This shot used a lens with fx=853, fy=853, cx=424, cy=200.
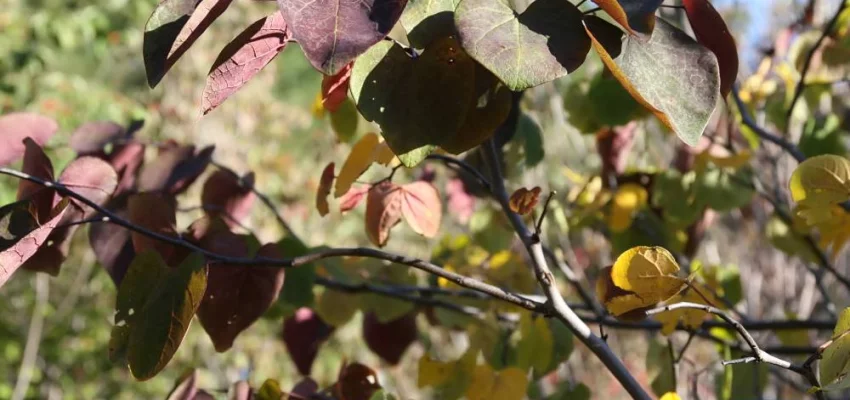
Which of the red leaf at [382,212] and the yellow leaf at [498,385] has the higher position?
the red leaf at [382,212]

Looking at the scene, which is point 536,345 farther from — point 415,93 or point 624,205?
point 415,93

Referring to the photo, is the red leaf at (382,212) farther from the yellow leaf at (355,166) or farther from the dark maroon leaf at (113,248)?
the dark maroon leaf at (113,248)

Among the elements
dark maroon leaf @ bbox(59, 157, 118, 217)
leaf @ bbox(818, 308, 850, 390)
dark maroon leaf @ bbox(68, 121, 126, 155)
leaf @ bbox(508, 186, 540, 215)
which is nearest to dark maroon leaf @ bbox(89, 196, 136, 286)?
dark maroon leaf @ bbox(59, 157, 118, 217)

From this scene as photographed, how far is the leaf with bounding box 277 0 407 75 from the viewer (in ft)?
1.85

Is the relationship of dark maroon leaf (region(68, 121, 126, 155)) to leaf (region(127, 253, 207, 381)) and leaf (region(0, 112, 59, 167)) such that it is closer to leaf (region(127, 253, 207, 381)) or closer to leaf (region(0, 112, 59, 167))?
leaf (region(0, 112, 59, 167))

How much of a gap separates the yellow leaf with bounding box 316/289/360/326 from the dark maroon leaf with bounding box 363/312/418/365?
13 cm

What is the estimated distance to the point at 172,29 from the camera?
0.65 meters

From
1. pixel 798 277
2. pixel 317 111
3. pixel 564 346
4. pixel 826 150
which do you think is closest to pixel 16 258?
pixel 317 111

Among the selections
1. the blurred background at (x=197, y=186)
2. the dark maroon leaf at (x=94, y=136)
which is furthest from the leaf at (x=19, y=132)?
the blurred background at (x=197, y=186)

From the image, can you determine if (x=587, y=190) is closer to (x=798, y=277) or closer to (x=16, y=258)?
(x=16, y=258)

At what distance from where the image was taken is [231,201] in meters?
1.17

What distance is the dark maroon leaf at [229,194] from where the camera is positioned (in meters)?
1.16

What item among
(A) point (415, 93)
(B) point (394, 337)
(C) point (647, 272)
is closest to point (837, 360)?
(C) point (647, 272)

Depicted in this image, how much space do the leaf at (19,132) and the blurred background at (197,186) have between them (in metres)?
1.55
